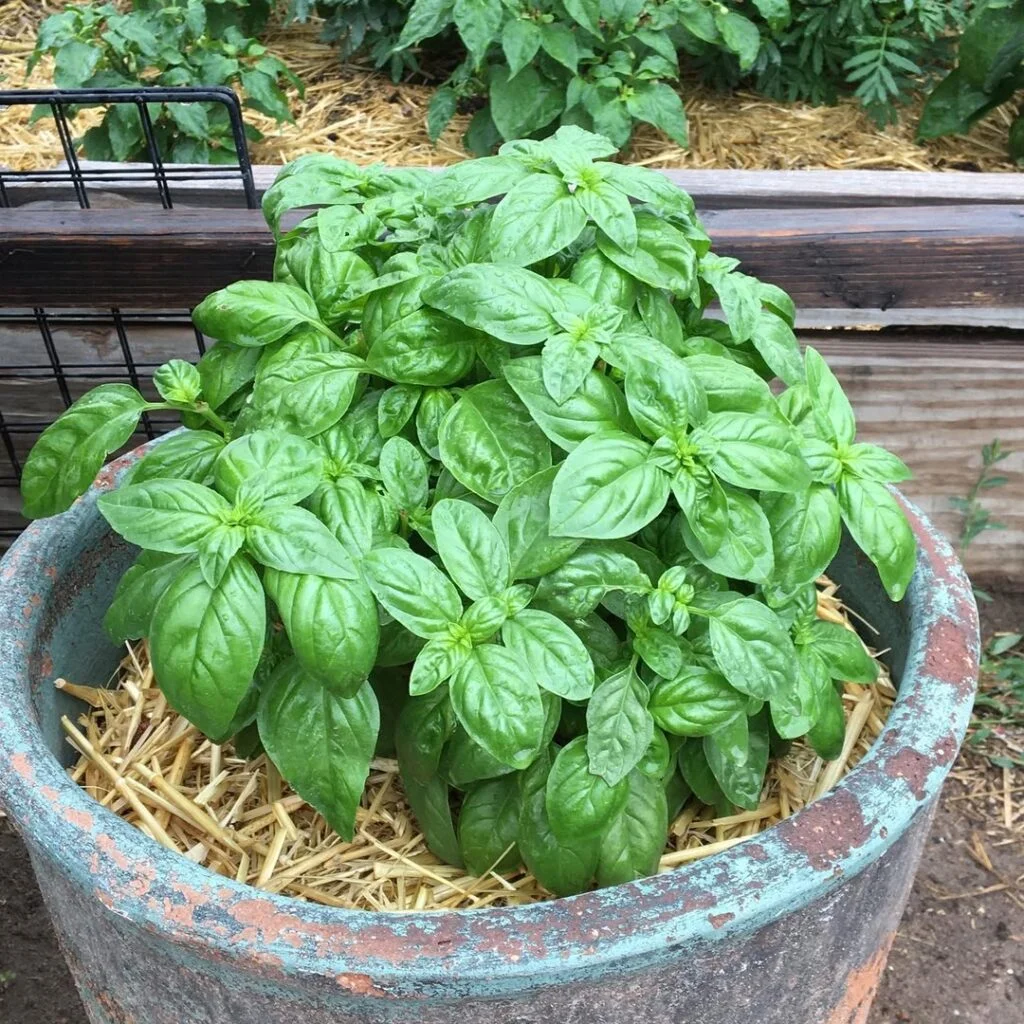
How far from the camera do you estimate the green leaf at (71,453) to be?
0.96 meters

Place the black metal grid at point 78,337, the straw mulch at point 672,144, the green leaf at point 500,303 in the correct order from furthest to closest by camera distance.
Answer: the straw mulch at point 672,144
the black metal grid at point 78,337
the green leaf at point 500,303

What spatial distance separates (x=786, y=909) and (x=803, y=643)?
0.77ft

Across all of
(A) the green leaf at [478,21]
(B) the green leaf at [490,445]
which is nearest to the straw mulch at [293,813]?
(B) the green leaf at [490,445]

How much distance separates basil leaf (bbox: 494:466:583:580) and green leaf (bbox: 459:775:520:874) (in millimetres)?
214

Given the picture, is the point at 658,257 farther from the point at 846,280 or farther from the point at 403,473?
the point at 846,280

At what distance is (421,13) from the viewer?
1.99 meters

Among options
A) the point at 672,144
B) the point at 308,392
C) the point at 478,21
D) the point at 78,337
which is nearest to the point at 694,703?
the point at 308,392

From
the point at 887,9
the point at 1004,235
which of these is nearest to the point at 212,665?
the point at 1004,235

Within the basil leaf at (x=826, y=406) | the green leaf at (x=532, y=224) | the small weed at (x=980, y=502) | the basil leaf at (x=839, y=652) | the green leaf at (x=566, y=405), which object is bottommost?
the small weed at (x=980, y=502)

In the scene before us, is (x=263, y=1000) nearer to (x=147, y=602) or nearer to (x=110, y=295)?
(x=147, y=602)

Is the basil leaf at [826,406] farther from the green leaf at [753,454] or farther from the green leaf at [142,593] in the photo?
the green leaf at [142,593]

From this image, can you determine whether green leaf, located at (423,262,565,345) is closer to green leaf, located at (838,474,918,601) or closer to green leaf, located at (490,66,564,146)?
green leaf, located at (838,474,918,601)

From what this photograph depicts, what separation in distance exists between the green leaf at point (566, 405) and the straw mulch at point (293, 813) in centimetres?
38

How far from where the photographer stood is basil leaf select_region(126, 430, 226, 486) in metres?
0.94
